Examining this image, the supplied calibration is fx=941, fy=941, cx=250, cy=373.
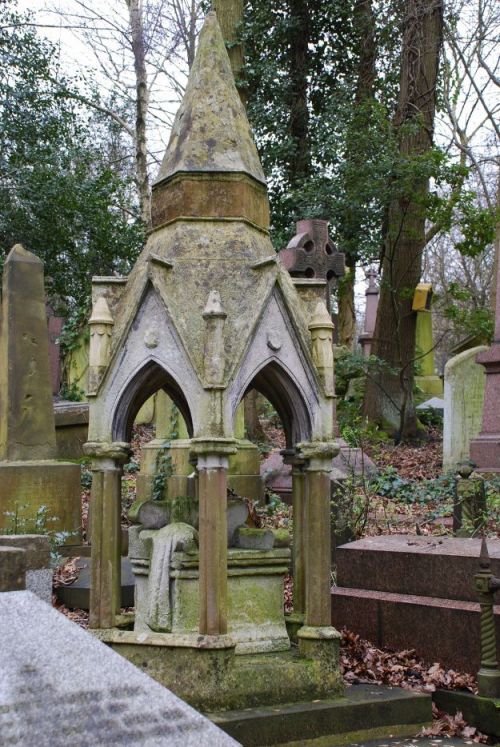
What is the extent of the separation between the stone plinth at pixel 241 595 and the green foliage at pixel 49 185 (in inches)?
554

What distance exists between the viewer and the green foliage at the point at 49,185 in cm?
1886

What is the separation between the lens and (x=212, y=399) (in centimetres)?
480

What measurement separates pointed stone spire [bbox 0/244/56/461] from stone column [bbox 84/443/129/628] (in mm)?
4754

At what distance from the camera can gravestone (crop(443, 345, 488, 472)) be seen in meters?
15.2

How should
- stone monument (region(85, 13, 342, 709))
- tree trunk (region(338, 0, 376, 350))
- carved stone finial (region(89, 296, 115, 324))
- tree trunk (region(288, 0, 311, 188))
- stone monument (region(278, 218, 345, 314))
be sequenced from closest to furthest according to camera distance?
1. stone monument (region(85, 13, 342, 709))
2. carved stone finial (region(89, 296, 115, 324))
3. stone monument (region(278, 218, 345, 314))
4. tree trunk (region(338, 0, 376, 350))
5. tree trunk (region(288, 0, 311, 188))

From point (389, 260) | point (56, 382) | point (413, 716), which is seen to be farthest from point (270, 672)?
point (56, 382)

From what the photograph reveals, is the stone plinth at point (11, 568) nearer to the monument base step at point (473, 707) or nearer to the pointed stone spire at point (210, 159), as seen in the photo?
the pointed stone spire at point (210, 159)

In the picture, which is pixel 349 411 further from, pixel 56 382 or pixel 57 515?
pixel 57 515

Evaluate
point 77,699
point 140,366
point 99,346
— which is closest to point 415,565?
point 140,366

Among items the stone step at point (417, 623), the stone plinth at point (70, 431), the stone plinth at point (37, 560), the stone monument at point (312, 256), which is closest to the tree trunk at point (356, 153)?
the stone monument at point (312, 256)

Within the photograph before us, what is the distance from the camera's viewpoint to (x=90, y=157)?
20.2 meters

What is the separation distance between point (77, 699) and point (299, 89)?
736 inches

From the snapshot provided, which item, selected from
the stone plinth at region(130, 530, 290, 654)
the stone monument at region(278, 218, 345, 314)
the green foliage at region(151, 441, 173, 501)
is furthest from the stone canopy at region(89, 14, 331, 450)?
the stone monument at region(278, 218, 345, 314)

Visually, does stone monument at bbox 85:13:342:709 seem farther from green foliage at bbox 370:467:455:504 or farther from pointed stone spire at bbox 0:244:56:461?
green foliage at bbox 370:467:455:504
